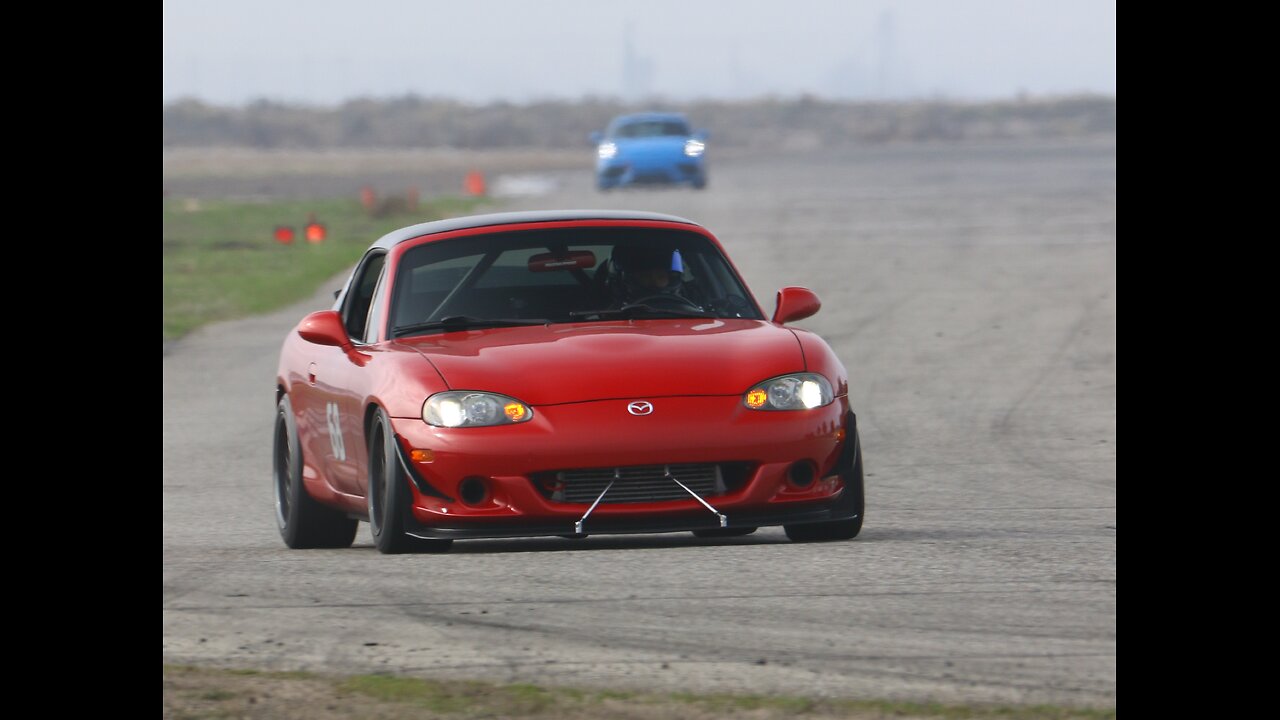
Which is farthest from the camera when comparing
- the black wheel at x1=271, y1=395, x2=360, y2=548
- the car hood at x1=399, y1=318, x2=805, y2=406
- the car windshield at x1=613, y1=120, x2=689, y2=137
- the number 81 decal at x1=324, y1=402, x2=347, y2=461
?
the car windshield at x1=613, y1=120, x2=689, y2=137

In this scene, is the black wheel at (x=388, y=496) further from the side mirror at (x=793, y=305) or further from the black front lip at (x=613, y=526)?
the side mirror at (x=793, y=305)

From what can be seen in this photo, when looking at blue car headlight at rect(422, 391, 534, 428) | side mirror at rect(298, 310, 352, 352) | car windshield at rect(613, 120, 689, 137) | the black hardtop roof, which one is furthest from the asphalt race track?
car windshield at rect(613, 120, 689, 137)

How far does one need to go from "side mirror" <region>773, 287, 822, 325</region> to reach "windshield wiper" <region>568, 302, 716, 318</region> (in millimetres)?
A: 353

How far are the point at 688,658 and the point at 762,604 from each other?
921mm

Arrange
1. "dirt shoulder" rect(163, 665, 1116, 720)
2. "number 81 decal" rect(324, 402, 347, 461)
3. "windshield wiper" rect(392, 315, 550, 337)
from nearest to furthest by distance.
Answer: "dirt shoulder" rect(163, 665, 1116, 720), "windshield wiper" rect(392, 315, 550, 337), "number 81 decal" rect(324, 402, 347, 461)

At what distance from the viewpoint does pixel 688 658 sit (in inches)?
253

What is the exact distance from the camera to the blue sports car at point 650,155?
4400cm

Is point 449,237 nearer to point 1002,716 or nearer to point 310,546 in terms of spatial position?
point 310,546

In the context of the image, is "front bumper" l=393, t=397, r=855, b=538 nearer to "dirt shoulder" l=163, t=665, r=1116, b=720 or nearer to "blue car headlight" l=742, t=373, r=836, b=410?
"blue car headlight" l=742, t=373, r=836, b=410

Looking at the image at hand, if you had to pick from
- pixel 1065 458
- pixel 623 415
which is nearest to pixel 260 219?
pixel 1065 458

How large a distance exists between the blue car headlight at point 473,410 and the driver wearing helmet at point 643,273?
51.1 inches

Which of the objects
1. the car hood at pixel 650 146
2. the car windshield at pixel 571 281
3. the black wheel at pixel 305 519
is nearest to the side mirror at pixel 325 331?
the car windshield at pixel 571 281

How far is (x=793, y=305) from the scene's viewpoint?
9.36 meters

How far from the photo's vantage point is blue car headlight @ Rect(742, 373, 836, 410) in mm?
8164
